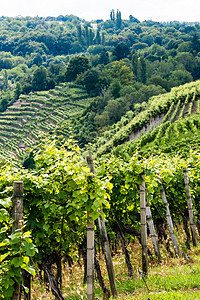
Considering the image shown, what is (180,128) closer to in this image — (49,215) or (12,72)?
(49,215)

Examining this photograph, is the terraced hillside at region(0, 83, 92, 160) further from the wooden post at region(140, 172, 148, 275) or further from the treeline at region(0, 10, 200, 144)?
the wooden post at region(140, 172, 148, 275)

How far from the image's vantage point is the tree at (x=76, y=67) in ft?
309

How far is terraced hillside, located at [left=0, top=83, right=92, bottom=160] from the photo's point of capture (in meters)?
64.9

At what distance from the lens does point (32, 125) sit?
69438 mm

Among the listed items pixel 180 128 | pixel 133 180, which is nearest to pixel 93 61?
pixel 180 128

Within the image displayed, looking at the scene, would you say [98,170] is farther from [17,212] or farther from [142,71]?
[142,71]

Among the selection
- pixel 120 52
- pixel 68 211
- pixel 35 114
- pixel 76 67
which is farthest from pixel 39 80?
pixel 68 211

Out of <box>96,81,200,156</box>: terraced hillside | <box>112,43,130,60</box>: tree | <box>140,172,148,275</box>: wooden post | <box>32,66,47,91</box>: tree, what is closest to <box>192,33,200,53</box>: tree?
<box>112,43,130,60</box>: tree

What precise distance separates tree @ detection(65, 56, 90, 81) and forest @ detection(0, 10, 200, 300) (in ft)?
1.00

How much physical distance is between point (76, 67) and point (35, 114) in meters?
27.1

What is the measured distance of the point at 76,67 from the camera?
94000 mm

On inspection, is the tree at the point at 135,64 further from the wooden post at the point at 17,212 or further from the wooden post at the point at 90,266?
the wooden post at the point at 17,212

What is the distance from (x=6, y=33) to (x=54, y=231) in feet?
703

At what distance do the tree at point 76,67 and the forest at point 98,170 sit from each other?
31cm
